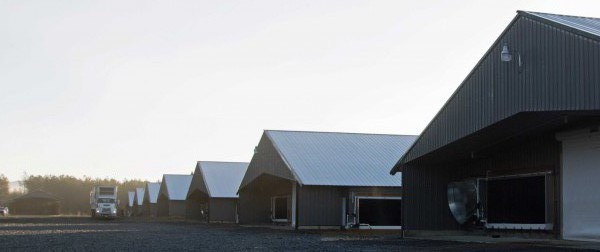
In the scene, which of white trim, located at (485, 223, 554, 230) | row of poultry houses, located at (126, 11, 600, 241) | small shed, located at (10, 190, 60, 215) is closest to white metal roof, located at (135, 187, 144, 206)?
small shed, located at (10, 190, 60, 215)

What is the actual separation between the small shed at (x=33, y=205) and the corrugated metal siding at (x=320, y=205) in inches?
3282

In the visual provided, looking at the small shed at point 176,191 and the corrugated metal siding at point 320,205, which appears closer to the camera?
the corrugated metal siding at point 320,205

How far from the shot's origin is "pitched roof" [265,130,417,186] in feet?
132

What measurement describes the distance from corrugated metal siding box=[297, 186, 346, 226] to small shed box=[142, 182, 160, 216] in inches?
2411

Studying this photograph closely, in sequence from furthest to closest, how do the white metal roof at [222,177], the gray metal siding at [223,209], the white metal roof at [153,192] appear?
the white metal roof at [153,192]
the white metal roof at [222,177]
the gray metal siding at [223,209]

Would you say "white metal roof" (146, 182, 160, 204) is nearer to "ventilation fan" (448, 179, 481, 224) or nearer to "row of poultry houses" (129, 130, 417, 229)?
"row of poultry houses" (129, 130, 417, 229)

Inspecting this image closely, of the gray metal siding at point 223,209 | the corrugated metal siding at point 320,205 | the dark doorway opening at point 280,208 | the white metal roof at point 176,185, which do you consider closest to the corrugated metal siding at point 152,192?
the white metal roof at point 176,185

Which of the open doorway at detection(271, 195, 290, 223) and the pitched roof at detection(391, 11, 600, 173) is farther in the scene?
the open doorway at detection(271, 195, 290, 223)

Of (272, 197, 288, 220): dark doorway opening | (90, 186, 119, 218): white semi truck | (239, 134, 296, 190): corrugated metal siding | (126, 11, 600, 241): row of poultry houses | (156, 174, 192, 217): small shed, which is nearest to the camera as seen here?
(126, 11, 600, 241): row of poultry houses

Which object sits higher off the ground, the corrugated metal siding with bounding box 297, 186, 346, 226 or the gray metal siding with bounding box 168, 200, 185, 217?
the corrugated metal siding with bounding box 297, 186, 346, 226

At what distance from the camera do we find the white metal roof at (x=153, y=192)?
9919cm

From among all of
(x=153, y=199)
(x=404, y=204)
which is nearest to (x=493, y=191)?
(x=404, y=204)

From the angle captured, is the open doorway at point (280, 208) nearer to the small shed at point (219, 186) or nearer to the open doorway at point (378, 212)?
the open doorway at point (378, 212)

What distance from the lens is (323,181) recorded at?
39656mm
